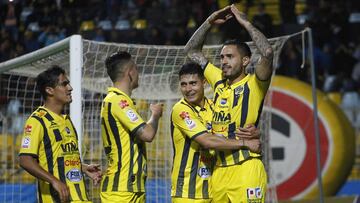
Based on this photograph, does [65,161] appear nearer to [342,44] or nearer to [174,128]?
[174,128]

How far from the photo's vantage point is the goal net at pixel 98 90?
9453mm

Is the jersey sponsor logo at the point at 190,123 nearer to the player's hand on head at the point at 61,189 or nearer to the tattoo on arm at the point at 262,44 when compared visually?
the tattoo on arm at the point at 262,44

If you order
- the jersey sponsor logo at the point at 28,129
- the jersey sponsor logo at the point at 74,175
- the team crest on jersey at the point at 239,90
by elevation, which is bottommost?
the jersey sponsor logo at the point at 74,175

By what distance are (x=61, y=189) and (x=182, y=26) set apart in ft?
34.2

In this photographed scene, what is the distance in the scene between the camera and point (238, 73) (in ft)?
23.2

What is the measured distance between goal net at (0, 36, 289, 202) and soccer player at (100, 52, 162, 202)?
1.88 metres

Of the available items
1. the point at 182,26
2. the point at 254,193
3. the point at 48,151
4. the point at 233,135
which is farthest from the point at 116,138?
the point at 182,26

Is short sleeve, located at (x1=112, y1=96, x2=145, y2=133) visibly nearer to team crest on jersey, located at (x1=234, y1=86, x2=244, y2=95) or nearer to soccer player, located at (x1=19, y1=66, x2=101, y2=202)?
soccer player, located at (x1=19, y1=66, x2=101, y2=202)

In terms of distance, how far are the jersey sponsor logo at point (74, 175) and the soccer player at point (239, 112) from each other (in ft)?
3.66

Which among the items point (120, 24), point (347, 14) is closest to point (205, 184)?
point (120, 24)

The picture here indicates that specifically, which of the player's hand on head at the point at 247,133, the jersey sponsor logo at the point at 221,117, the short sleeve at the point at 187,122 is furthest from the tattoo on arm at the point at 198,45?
the player's hand on head at the point at 247,133

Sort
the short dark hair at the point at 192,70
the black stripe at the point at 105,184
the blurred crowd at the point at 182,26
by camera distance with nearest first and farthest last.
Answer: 1. the black stripe at the point at 105,184
2. the short dark hair at the point at 192,70
3. the blurred crowd at the point at 182,26

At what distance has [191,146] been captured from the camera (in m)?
7.27

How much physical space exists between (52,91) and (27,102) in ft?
12.7
